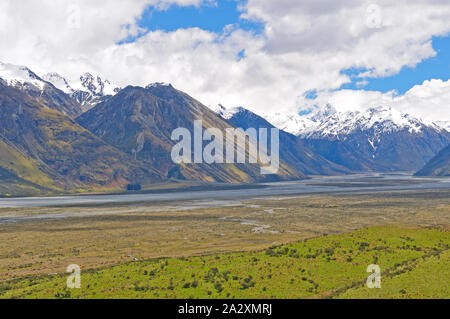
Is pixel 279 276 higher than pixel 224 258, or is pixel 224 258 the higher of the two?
pixel 224 258

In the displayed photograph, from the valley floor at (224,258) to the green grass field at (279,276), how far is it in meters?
0.11

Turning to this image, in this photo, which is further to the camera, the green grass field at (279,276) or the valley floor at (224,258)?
the valley floor at (224,258)

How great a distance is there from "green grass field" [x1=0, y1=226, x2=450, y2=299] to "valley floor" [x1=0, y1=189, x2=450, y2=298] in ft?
0.36

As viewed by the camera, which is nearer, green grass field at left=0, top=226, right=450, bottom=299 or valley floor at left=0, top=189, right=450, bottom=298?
green grass field at left=0, top=226, right=450, bottom=299

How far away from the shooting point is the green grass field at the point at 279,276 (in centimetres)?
4503

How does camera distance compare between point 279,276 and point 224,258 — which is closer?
point 279,276

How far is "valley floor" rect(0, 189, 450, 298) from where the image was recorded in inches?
1832

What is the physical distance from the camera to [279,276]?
51.0 metres

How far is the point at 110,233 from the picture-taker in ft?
320

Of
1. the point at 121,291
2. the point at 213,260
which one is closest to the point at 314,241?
the point at 213,260

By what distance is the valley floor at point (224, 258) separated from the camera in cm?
4653

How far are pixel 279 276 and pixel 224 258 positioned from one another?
12.8 meters

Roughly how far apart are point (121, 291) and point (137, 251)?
2955 cm

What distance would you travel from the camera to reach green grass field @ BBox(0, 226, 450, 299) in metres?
45.0
